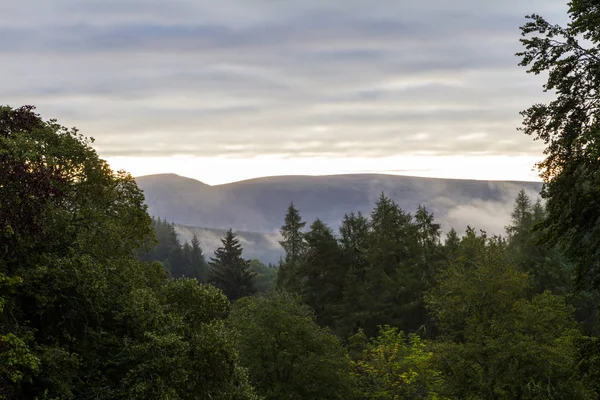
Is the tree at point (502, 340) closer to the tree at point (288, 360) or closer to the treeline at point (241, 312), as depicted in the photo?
the treeline at point (241, 312)

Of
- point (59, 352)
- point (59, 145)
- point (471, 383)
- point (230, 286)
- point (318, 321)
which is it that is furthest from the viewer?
point (230, 286)

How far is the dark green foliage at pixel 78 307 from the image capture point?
15297 millimetres

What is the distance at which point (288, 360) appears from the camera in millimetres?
30672

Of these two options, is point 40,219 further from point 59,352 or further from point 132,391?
point 132,391

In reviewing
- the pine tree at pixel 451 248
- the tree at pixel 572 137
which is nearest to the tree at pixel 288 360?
the tree at pixel 572 137

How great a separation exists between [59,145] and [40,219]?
5911 mm

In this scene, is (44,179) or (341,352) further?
(341,352)

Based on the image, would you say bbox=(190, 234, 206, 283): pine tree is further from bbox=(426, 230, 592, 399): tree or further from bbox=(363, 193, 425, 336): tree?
bbox=(426, 230, 592, 399): tree

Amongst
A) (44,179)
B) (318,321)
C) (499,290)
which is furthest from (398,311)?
(44,179)

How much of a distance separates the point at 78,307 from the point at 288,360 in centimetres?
1561

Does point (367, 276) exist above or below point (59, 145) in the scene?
below

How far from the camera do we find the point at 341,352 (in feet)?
110

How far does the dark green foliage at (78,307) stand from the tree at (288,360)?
9.54 meters

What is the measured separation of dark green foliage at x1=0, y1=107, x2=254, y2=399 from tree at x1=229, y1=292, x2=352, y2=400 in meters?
9.54
